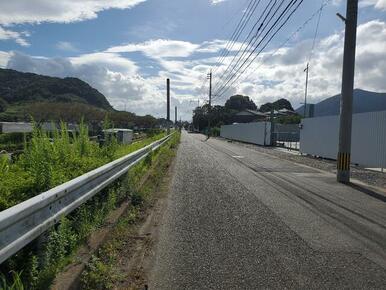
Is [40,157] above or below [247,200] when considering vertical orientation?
above

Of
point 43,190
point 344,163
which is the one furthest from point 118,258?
Answer: point 344,163

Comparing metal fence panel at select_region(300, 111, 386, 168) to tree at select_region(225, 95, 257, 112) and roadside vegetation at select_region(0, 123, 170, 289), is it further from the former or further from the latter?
tree at select_region(225, 95, 257, 112)

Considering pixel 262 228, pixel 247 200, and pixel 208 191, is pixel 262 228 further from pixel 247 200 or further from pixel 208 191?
pixel 208 191

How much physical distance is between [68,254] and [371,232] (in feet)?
16.8

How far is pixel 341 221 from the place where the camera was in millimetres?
8383

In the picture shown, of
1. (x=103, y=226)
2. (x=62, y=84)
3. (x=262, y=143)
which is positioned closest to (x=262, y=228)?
(x=103, y=226)

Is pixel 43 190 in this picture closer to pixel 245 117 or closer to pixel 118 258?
pixel 118 258

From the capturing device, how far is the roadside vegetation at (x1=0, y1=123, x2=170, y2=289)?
422 centimetres

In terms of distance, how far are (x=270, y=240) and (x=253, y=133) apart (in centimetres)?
4891

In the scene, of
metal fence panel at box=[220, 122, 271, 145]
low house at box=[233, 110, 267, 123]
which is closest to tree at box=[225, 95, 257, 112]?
low house at box=[233, 110, 267, 123]

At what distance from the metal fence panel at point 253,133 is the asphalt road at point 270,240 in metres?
36.4

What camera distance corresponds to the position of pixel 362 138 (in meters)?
22.3

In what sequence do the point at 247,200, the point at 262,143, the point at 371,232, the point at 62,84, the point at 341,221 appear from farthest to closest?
the point at 62,84 < the point at 262,143 < the point at 247,200 < the point at 341,221 < the point at 371,232

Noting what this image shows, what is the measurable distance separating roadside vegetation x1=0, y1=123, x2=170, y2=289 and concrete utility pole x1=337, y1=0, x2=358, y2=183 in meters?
8.77
